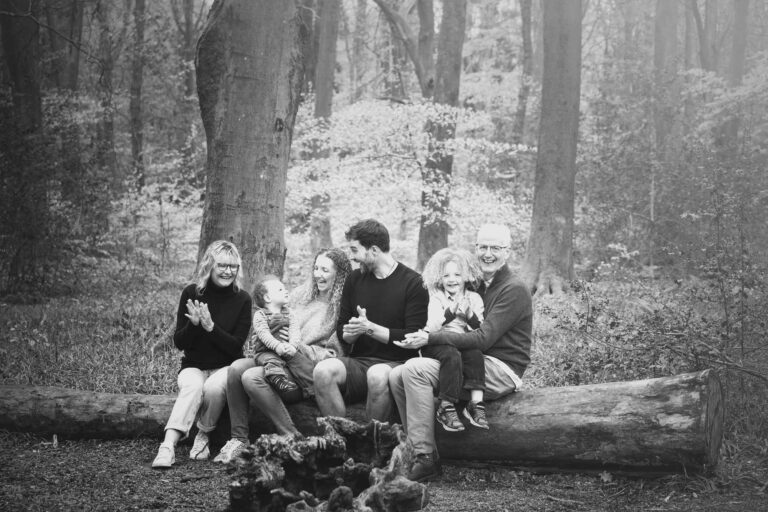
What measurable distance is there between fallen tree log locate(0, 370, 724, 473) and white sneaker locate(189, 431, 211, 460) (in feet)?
2.12

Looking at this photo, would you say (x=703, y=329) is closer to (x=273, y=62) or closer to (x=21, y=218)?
(x=273, y=62)

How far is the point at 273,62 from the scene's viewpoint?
23.9ft

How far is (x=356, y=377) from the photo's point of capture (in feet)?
16.7

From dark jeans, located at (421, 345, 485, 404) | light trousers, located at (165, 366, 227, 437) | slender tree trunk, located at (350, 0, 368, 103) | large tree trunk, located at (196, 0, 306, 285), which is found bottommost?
light trousers, located at (165, 366, 227, 437)

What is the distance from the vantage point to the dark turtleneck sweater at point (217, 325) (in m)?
5.46

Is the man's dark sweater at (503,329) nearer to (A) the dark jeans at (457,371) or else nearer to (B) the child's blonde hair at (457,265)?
(A) the dark jeans at (457,371)

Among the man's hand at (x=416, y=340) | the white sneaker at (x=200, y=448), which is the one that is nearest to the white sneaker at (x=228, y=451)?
the white sneaker at (x=200, y=448)

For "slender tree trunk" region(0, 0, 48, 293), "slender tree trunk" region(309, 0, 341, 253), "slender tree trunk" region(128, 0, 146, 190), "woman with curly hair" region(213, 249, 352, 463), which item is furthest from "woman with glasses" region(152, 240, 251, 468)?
"slender tree trunk" region(128, 0, 146, 190)

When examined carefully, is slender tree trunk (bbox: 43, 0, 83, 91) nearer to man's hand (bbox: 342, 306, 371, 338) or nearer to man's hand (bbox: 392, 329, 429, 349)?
man's hand (bbox: 342, 306, 371, 338)

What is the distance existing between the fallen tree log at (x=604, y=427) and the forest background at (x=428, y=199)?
29.3 inches

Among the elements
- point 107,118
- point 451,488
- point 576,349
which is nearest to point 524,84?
point 107,118

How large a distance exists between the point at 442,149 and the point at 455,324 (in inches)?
383

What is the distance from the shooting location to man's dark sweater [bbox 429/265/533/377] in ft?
15.8

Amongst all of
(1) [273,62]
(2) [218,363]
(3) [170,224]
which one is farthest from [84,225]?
(2) [218,363]
